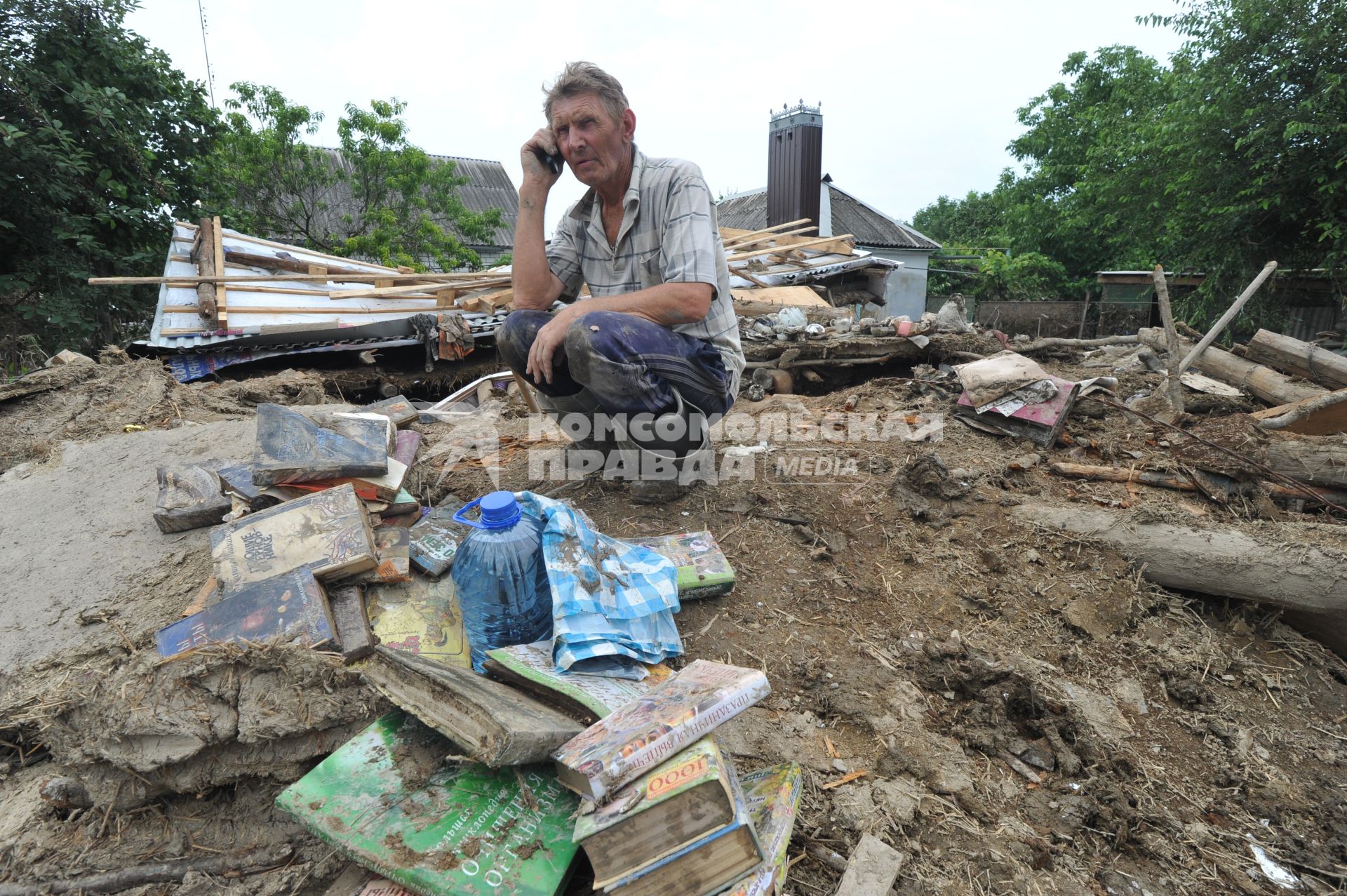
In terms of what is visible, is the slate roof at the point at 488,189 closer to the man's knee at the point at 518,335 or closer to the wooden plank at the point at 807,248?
the wooden plank at the point at 807,248

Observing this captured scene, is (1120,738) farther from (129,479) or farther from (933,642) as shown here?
(129,479)

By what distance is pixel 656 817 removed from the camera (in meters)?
1.12

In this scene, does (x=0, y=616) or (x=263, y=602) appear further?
(x=0, y=616)

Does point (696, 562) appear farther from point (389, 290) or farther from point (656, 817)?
point (389, 290)

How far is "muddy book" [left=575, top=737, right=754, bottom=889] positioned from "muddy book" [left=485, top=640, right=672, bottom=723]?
1.01 ft

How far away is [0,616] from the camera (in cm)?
200

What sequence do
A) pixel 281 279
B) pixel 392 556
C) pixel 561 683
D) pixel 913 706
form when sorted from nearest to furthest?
pixel 561 683 < pixel 913 706 < pixel 392 556 < pixel 281 279

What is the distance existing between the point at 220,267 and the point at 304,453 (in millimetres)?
5053

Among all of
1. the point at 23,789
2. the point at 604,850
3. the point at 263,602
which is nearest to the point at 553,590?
the point at 604,850

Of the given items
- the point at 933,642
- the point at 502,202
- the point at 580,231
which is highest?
the point at 502,202

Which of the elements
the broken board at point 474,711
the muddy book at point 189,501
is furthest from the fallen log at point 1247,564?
the muddy book at point 189,501

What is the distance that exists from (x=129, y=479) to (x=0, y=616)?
3.07 feet

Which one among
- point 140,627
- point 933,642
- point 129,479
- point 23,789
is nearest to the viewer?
point 23,789

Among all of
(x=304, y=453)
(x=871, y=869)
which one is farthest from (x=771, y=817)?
(x=304, y=453)
